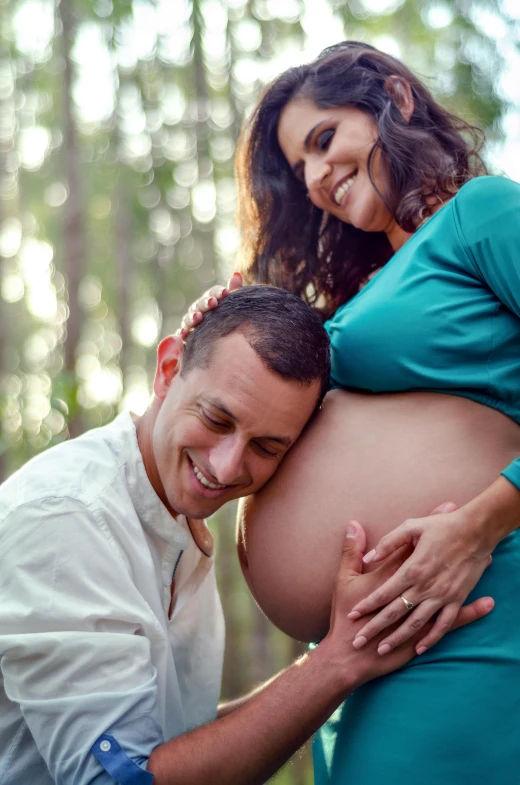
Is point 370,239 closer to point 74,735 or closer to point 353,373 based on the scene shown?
point 353,373

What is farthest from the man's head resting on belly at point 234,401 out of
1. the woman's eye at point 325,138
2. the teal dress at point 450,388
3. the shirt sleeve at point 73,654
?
the woman's eye at point 325,138

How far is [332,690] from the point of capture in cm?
154

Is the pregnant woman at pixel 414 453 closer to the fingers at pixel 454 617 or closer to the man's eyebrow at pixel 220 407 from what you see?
the fingers at pixel 454 617

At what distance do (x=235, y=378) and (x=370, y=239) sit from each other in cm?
114

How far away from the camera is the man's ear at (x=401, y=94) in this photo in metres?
2.27

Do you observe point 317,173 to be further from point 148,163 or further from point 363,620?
point 148,163

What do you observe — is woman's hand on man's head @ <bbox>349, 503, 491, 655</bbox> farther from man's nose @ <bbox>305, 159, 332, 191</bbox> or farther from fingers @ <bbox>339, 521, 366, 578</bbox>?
man's nose @ <bbox>305, 159, 332, 191</bbox>

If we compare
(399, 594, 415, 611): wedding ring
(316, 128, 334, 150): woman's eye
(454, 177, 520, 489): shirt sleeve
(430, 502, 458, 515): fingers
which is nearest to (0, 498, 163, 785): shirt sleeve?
(399, 594, 415, 611): wedding ring

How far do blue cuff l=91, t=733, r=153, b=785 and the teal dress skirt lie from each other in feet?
1.49

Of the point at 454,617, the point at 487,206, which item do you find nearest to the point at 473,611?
the point at 454,617

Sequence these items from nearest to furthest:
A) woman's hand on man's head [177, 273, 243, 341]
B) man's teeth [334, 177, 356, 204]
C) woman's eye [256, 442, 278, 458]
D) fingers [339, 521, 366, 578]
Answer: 1. fingers [339, 521, 366, 578]
2. woman's eye [256, 442, 278, 458]
3. woman's hand on man's head [177, 273, 243, 341]
4. man's teeth [334, 177, 356, 204]

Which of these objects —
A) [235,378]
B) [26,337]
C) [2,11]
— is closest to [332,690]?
[235,378]

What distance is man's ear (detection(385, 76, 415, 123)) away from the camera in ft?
7.44

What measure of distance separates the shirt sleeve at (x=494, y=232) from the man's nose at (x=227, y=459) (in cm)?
66
